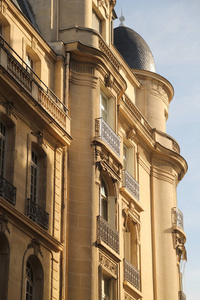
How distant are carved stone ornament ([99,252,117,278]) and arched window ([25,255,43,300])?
326 centimetres

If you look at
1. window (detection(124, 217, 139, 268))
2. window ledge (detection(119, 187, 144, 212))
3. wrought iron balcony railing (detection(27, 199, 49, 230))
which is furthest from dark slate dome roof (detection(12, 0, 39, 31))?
window (detection(124, 217, 139, 268))

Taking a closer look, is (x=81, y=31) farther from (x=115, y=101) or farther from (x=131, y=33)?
(x=131, y=33)

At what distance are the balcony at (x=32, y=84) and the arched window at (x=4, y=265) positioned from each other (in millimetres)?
5157

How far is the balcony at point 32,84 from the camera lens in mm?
25812

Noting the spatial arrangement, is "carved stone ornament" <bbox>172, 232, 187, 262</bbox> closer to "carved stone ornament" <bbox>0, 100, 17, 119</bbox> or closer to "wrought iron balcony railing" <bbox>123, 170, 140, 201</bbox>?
"wrought iron balcony railing" <bbox>123, 170, 140, 201</bbox>

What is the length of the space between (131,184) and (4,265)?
11.4 m

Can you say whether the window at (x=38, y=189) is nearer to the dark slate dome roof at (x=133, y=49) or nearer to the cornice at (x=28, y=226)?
the cornice at (x=28, y=226)

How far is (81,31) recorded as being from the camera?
3106cm

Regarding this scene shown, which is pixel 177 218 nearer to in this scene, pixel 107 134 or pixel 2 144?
pixel 107 134

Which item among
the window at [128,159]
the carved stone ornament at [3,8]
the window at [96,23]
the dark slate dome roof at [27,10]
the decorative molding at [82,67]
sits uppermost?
the window at [96,23]

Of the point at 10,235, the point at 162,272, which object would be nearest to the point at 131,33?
the point at 162,272

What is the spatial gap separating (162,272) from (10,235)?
43.7 feet

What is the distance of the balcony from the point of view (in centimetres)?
2581

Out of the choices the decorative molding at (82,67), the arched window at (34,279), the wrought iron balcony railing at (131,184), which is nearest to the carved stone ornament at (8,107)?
the arched window at (34,279)
